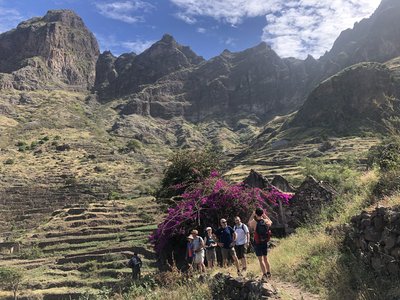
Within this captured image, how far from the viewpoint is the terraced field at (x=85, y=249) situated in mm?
34969

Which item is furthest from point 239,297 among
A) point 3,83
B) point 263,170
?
point 3,83

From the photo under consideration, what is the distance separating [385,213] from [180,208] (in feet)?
Answer: 38.9

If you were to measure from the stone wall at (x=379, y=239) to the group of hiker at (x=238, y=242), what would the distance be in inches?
89.4

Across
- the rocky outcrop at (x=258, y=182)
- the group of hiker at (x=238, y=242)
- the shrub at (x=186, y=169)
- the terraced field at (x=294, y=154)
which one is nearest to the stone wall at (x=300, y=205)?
the rocky outcrop at (x=258, y=182)

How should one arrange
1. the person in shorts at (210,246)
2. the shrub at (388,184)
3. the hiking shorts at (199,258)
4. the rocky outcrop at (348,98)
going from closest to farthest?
the shrub at (388,184) → the hiking shorts at (199,258) → the person in shorts at (210,246) → the rocky outcrop at (348,98)

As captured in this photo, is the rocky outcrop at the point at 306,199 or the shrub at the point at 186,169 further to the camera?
the shrub at the point at 186,169

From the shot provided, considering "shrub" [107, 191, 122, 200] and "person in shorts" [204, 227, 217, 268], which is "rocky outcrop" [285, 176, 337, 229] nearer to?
"person in shorts" [204, 227, 217, 268]

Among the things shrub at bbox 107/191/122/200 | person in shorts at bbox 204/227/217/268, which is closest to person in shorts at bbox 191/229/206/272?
person in shorts at bbox 204/227/217/268

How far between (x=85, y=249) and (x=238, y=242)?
37.8m

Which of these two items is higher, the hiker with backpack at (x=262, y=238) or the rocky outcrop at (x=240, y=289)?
the hiker with backpack at (x=262, y=238)

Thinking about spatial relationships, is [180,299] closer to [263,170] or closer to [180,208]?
[180,208]

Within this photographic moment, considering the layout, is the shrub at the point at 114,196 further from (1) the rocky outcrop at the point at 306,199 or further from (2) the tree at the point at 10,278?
(1) the rocky outcrop at the point at 306,199

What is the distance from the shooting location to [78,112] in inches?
7466

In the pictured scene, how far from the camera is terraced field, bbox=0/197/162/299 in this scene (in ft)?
115
